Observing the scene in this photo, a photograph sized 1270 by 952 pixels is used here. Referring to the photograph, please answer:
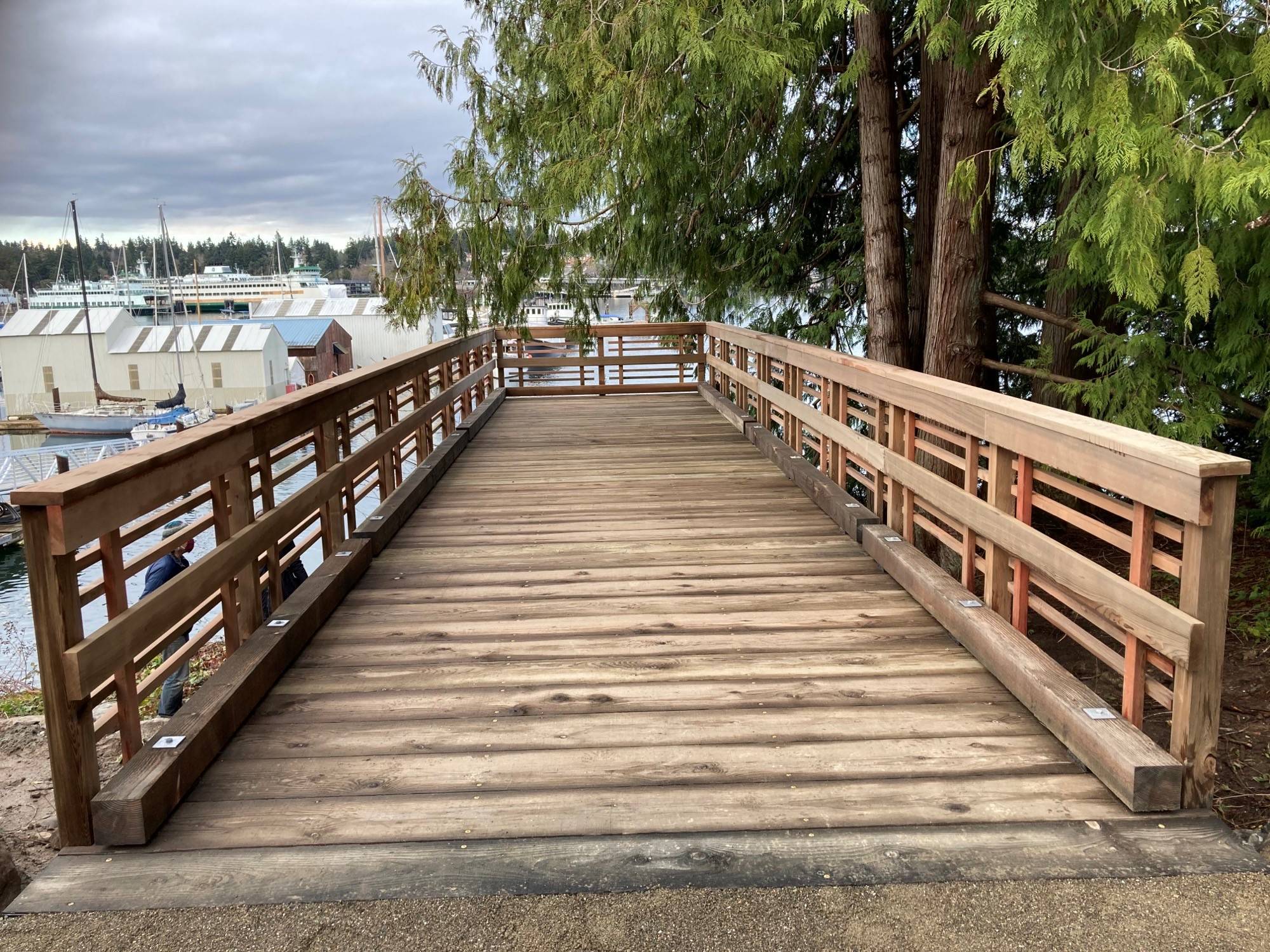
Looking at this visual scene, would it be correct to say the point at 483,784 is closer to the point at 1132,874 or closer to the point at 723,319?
the point at 1132,874

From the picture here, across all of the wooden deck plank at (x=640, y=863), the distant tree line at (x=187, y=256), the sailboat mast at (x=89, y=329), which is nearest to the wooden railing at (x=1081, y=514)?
the wooden deck plank at (x=640, y=863)

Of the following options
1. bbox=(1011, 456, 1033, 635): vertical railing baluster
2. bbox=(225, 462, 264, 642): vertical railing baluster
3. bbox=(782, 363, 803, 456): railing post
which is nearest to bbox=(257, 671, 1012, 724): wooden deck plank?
bbox=(1011, 456, 1033, 635): vertical railing baluster

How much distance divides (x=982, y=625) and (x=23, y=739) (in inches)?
196

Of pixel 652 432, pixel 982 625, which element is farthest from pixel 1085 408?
pixel 982 625

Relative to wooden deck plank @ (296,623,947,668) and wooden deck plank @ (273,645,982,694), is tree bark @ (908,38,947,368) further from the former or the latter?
wooden deck plank @ (273,645,982,694)

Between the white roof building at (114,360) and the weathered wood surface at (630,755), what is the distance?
46.4 m

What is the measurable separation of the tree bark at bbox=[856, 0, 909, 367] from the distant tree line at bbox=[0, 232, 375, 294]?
56.4 m

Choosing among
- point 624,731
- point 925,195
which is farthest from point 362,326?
point 624,731

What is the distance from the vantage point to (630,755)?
9.28ft

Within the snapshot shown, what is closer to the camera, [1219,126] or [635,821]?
[635,821]

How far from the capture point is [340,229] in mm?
96438

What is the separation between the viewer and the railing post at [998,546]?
3.47 m

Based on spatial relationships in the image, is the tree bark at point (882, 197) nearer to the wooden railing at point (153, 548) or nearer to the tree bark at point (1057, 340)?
the tree bark at point (1057, 340)

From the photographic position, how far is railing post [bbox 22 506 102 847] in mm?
2264
